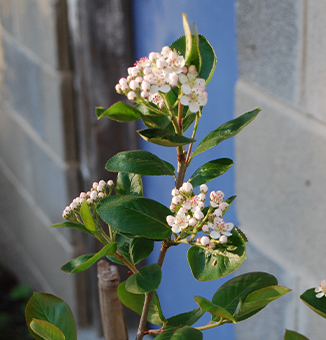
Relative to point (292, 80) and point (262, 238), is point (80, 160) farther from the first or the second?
point (292, 80)

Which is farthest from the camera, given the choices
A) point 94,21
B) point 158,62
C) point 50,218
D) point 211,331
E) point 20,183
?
point 20,183

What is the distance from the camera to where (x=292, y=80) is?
1.08m

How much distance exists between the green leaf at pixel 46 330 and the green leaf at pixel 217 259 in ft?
0.53

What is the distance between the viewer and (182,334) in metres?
0.49

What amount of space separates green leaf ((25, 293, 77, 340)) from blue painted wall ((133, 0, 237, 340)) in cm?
85

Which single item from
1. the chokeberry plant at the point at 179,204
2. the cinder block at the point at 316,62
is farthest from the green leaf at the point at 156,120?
the cinder block at the point at 316,62

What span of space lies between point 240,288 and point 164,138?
8.4 inches

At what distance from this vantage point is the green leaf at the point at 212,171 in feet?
1.73

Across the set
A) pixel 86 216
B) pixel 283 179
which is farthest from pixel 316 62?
pixel 86 216

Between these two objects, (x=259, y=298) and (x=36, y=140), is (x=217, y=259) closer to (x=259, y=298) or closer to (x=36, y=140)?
(x=259, y=298)

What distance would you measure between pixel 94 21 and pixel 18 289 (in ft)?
5.44

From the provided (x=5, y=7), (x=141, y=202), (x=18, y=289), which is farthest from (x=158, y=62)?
(x=18, y=289)

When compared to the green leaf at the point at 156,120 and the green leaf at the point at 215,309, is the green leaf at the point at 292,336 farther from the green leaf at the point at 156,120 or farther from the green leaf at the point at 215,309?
the green leaf at the point at 156,120

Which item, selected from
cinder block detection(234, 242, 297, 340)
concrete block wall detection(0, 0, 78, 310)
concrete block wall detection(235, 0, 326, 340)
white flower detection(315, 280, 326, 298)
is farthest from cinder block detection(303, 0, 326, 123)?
concrete block wall detection(0, 0, 78, 310)
